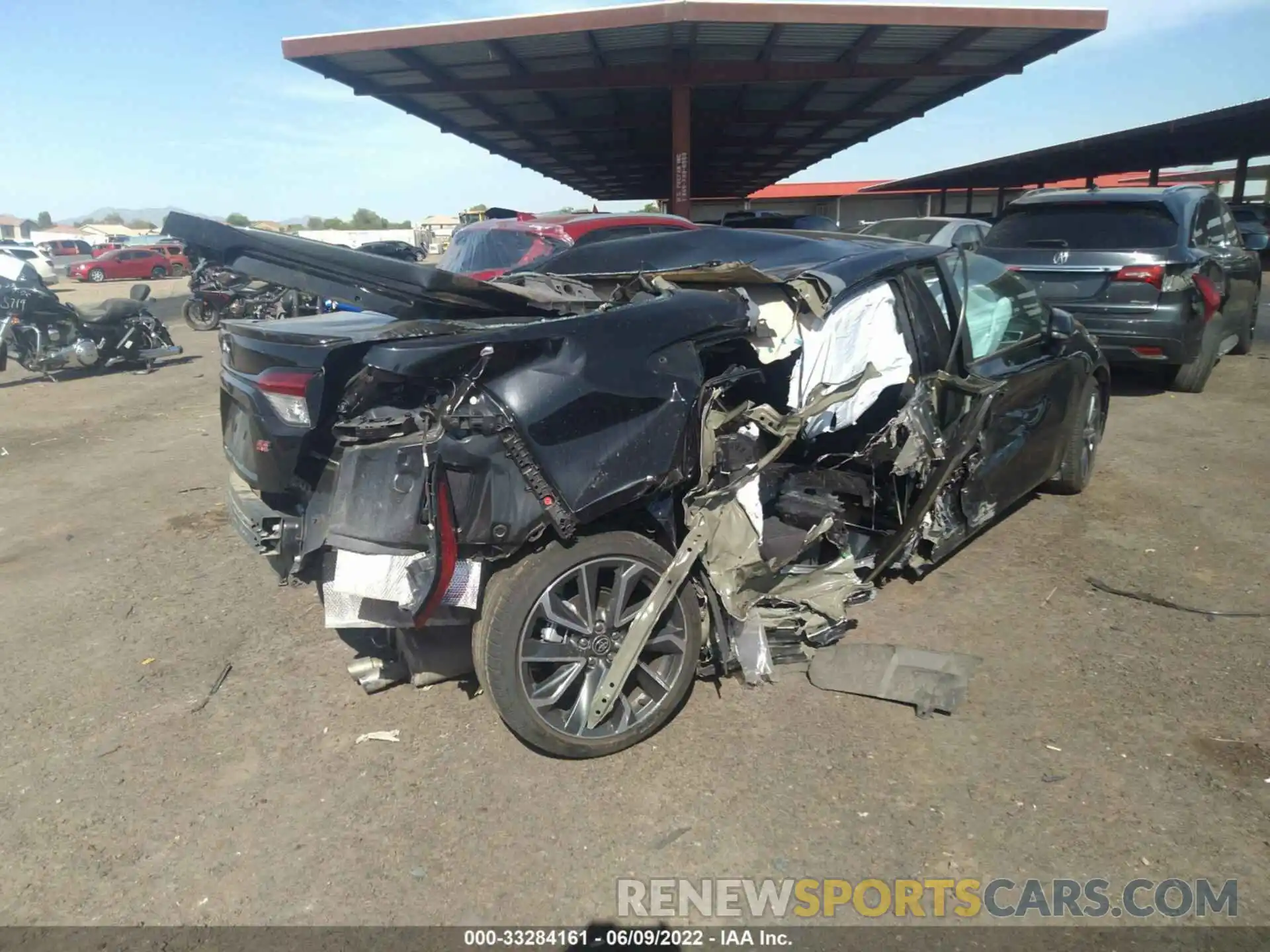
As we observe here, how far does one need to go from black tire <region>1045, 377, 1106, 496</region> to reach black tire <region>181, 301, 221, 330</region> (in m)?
16.3

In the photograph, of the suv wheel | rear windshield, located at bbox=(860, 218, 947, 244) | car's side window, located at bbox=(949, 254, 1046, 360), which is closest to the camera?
car's side window, located at bbox=(949, 254, 1046, 360)

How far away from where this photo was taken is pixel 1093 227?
25.9 ft

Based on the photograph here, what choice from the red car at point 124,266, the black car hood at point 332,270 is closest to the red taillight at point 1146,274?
the black car hood at point 332,270

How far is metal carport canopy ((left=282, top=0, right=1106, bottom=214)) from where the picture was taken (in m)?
13.8

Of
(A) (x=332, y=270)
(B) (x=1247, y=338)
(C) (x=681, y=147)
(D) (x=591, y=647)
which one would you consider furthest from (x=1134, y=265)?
(C) (x=681, y=147)

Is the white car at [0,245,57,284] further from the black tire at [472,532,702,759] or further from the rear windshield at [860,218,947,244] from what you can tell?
the black tire at [472,532,702,759]

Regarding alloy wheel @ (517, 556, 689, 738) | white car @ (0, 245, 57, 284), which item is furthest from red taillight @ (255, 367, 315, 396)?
white car @ (0, 245, 57, 284)

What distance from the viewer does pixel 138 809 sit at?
112 inches

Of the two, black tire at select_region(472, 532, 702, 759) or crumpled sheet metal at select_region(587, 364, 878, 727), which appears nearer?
black tire at select_region(472, 532, 702, 759)

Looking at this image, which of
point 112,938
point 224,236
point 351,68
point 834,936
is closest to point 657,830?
point 834,936

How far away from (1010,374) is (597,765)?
2.83 m

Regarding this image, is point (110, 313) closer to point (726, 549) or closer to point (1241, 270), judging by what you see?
point (726, 549)

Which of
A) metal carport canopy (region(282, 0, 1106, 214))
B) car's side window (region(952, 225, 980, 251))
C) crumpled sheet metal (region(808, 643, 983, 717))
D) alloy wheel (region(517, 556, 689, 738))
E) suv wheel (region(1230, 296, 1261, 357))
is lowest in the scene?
crumpled sheet metal (region(808, 643, 983, 717))

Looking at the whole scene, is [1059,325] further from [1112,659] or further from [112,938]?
[112,938]
